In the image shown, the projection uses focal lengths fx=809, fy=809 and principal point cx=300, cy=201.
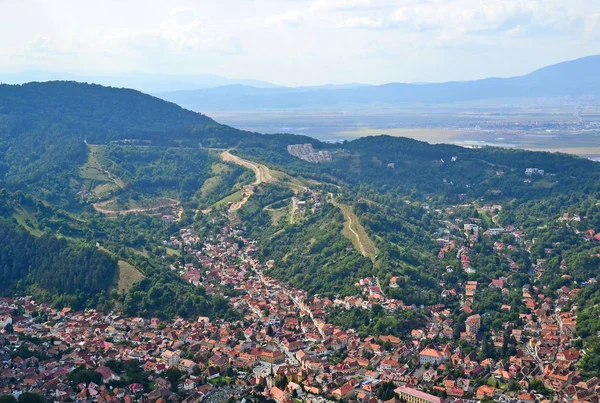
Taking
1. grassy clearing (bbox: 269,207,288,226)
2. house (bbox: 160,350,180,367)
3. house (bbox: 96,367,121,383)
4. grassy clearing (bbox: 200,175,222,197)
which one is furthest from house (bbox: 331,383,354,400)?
grassy clearing (bbox: 200,175,222,197)

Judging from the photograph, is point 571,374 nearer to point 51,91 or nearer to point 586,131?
point 51,91

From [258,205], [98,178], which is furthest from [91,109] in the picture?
[258,205]

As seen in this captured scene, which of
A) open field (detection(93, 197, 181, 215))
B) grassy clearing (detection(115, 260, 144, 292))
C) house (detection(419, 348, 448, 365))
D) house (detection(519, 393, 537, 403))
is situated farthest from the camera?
open field (detection(93, 197, 181, 215))

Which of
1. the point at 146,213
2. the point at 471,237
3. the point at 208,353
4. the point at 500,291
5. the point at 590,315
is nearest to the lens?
the point at 208,353

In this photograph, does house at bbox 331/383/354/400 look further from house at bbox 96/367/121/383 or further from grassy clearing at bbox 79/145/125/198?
grassy clearing at bbox 79/145/125/198

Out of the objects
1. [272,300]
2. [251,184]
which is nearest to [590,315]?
[272,300]

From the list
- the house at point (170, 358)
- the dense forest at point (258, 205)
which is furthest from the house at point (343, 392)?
the dense forest at point (258, 205)

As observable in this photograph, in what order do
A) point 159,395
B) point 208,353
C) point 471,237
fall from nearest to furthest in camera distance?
1. point 159,395
2. point 208,353
3. point 471,237

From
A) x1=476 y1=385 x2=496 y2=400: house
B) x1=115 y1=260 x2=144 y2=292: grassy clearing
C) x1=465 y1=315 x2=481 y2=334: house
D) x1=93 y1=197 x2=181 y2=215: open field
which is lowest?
x1=476 y1=385 x2=496 y2=400: house
